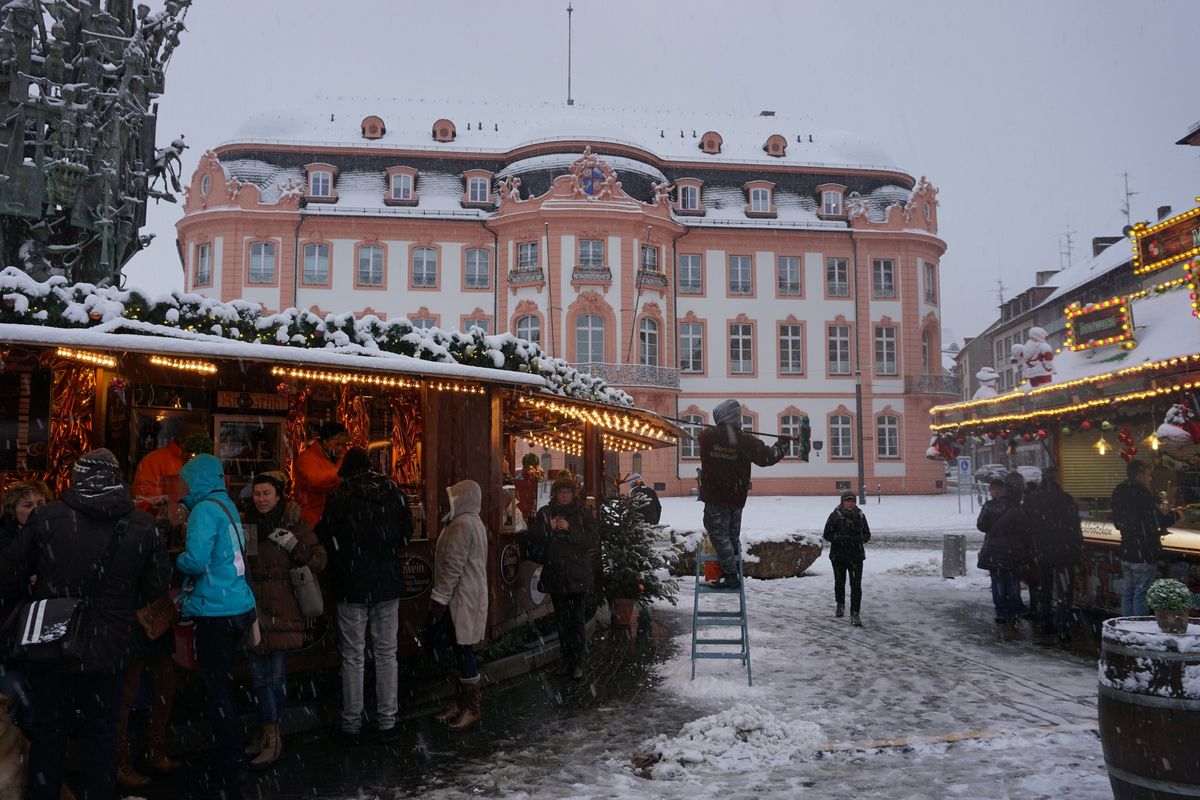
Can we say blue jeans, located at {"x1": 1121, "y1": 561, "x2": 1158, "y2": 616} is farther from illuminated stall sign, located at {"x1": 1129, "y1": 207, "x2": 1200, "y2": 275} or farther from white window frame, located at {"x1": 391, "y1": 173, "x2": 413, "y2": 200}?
white window frame, located at {"x1": 391, "y1": 173, "x2": 413, "y2": 200}

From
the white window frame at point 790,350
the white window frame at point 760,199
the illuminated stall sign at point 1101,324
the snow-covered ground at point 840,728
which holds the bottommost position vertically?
the snow-covered ground at point 840,728

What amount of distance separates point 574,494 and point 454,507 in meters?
1.61

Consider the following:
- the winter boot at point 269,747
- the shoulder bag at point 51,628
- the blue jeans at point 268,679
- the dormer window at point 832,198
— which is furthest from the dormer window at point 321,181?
the shoulder bag at point 51,628

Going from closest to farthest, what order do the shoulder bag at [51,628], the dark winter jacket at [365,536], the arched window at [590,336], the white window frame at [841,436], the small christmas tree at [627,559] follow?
1. the shoulder bag at [51,628]
2. the dark winter jacket at [365,536]
3. the small christmas tree at [627,559]
4. the arched window at [590,336]
5. the white window frame at [841,436]

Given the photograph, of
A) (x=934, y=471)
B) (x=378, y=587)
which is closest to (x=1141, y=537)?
(x=378, y=587)

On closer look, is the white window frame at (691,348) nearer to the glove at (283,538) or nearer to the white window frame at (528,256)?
the white window frame at (528,256)

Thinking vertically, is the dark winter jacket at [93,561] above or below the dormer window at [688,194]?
below

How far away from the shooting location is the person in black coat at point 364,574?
6.05 m

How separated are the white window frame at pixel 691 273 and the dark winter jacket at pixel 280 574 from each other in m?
33.8

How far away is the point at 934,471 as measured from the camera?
39.5m

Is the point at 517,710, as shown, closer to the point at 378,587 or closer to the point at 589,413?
the point at 378,587

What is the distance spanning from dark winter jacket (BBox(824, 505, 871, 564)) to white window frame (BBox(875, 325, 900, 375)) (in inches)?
1184

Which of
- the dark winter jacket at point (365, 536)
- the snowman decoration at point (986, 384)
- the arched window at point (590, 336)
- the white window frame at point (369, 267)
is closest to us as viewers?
the dark winter jacket at point (365, 536)

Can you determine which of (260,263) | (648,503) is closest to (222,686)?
(648,503)
